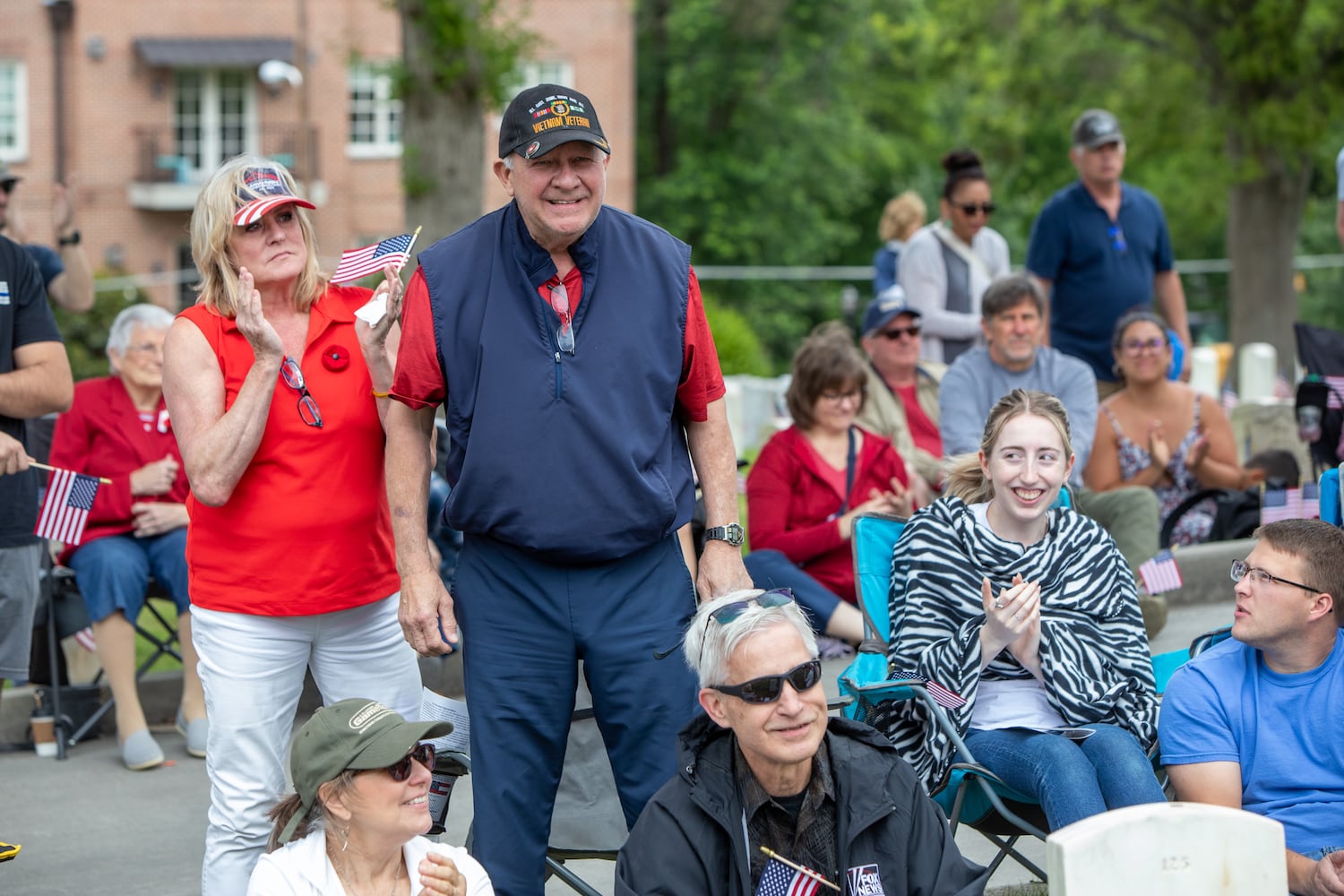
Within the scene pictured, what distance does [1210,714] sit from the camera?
3689mm

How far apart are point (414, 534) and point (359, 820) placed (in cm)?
69

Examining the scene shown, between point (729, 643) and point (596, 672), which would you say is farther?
point (596, 672)

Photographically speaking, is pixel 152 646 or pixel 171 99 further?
pixel 171 99

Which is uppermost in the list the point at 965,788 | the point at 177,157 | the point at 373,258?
the point at 177,157

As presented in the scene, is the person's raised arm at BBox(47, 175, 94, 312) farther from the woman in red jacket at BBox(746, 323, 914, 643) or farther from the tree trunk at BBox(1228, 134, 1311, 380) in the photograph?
the tree trunk at BBox(1228, 134, 1311, 380)

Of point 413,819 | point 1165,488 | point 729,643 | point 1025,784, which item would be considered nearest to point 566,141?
point 729,643

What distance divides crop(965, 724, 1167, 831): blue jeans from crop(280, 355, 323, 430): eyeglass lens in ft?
6.24

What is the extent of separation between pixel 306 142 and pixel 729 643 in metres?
26.4

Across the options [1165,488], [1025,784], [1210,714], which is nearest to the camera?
[1210,714]

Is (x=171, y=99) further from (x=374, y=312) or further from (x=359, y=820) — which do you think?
(x=359, y=820)

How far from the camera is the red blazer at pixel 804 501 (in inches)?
258

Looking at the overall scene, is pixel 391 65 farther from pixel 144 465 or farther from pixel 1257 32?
pixel 1257 32

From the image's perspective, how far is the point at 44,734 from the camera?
6191mm


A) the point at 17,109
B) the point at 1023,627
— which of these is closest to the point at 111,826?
the point at 1023,627
